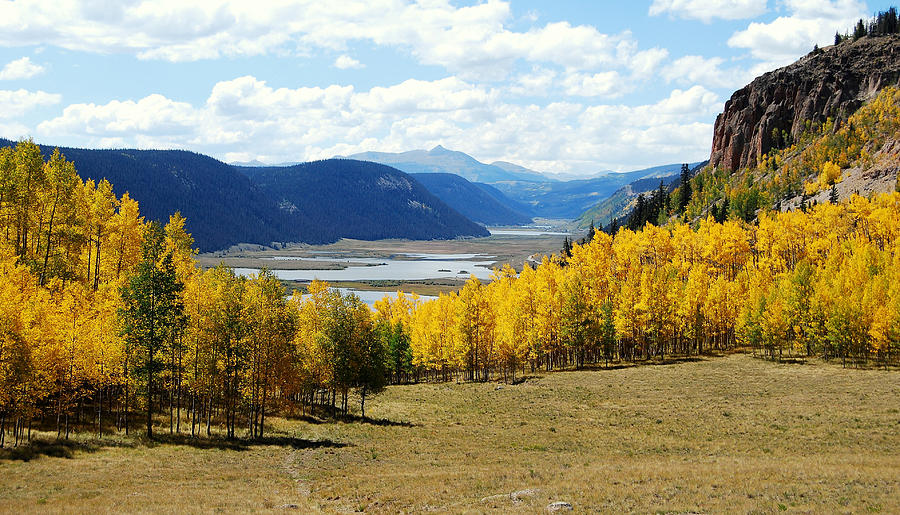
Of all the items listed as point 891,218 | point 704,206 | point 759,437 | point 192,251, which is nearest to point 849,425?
point 759,437

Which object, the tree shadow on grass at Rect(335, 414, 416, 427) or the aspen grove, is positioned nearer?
Answer: the aspen grove

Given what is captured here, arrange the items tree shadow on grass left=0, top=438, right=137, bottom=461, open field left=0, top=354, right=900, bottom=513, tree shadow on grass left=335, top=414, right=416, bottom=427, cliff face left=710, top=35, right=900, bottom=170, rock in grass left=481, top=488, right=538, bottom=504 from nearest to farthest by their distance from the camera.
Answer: open field left=0, top=354, right=900, bottom=513, rock in grass left=481, top=488, right=538, bottom=504, tree shadow on grass left=0, top=438, right=137, bottom=461, tree shadow on grass left=335, top=414, right=416, bottom=427, cliff face left=710, top=35, right=900, bottom=170

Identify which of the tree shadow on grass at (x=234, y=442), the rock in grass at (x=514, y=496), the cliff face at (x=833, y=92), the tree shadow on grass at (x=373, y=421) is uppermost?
the cliff face at (x=833, y=92)

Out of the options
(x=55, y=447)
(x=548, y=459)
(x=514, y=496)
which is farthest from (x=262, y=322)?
(x=514, y=496)

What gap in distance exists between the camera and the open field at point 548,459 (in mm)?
23719

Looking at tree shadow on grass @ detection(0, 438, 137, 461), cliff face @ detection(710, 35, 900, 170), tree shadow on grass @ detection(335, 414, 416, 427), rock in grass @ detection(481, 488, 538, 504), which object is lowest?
tree shadow on grass @ detection(335, 414, 416, 427)

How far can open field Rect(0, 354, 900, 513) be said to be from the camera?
23719 millimetres

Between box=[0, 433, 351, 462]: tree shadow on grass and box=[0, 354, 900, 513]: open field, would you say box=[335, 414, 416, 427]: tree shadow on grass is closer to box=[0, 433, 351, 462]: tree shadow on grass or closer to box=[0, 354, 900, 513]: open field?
box=[0, 354, 900, 513]: open field

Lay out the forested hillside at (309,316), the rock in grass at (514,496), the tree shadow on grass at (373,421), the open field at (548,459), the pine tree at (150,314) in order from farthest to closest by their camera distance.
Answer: the tree shadow on grass at (373,421) → the forested hillside at (309,316) → the pine tree at (150,314) → the rock in grass at (514,496) → the open field at (548,459)

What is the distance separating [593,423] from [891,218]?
292 feet

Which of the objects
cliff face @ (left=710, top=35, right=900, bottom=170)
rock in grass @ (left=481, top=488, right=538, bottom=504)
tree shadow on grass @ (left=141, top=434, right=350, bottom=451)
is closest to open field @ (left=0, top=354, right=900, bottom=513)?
rock in grass @ (left=481, top=488, right=538, bottom=504)

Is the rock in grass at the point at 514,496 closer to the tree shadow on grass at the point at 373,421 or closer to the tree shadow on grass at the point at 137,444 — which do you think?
the tree shadow on grass at the point at 137,444

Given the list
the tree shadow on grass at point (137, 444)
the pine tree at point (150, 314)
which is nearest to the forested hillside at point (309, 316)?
the pine tree at point (150, 314)

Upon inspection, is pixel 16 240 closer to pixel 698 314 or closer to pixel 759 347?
pixel 698 314
